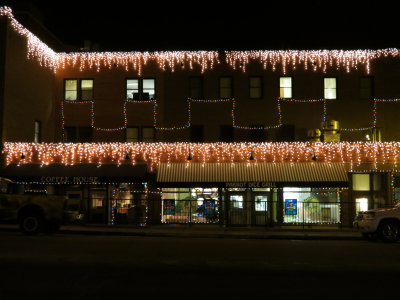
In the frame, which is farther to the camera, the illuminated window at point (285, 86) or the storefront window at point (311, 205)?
the illuminated window at point (285, 86)

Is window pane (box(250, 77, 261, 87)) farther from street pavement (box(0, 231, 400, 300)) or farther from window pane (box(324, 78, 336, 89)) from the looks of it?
street pavement (box(0, 231, 400, 300))

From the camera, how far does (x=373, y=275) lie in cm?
1138

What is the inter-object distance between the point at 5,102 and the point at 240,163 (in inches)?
486

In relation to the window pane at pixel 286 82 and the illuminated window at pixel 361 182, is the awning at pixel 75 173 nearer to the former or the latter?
the window pane at pixel 286 82

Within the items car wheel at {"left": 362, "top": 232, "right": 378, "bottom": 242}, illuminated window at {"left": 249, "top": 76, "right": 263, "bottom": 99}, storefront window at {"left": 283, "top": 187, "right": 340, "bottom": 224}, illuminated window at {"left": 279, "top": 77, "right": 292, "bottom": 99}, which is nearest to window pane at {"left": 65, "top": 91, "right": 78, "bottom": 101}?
illuminated window at {"left": 249, "top": 76, "right": 263, "bottom": 99}

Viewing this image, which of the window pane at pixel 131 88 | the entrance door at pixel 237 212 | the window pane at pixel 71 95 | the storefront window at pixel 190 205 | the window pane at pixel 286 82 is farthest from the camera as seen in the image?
the window pane at pixel 71 95

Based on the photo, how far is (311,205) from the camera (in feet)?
84.9

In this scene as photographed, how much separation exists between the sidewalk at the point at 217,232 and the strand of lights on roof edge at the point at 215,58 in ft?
31.1

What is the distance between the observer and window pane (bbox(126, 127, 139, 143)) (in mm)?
30308

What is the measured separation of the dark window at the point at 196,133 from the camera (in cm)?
2989

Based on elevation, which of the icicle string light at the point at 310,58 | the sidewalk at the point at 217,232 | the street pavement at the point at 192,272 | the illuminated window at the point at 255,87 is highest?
the icicle string light at the point at 310,58

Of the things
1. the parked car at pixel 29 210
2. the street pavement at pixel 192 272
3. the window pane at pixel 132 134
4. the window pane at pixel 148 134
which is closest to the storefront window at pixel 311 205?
the window pane at pixel 148 134

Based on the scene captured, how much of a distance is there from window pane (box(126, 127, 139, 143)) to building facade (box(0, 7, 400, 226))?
67 millimetres

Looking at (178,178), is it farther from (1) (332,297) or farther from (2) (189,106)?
(1) (332,297)
